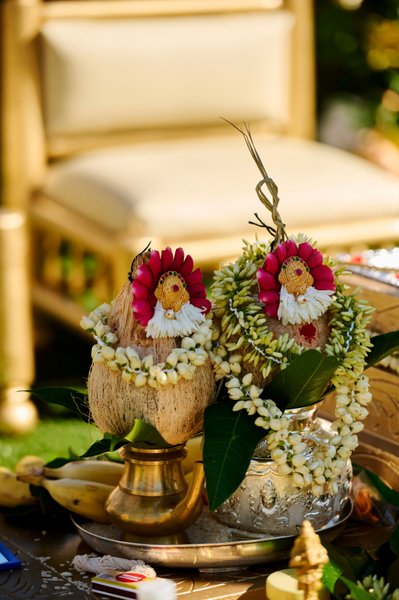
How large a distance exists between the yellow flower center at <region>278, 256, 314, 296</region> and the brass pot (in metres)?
0.22

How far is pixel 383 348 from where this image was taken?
1413 mm

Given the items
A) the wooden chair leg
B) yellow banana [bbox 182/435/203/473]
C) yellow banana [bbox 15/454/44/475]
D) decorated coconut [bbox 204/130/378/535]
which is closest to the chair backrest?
the wooden chair leg

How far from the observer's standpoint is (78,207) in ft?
10.8

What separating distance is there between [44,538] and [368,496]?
1.40 feet

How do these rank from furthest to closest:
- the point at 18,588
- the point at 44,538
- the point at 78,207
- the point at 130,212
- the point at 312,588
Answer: the point at 78,207 < the point at 130,212 < the point at 44,538 < the point at 18,588 < the point at 312,588

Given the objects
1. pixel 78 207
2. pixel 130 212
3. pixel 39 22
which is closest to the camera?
pixel 130 212

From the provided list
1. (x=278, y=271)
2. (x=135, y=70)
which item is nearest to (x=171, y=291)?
(x=278, y=271)

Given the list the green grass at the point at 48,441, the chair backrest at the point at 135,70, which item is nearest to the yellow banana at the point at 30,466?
the green grass at the point at 48,441

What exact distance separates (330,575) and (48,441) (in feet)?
5.75

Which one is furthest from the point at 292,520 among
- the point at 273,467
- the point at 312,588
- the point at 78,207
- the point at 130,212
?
the point at 78,207

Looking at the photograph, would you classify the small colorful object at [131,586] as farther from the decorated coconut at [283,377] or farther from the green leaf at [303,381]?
the green leaf at [303,381]

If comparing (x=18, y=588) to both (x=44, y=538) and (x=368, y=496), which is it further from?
(x=368, y=496)

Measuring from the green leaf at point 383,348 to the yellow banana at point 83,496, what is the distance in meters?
0.36

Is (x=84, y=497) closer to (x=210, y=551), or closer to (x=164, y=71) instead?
(x=210, y=551)
